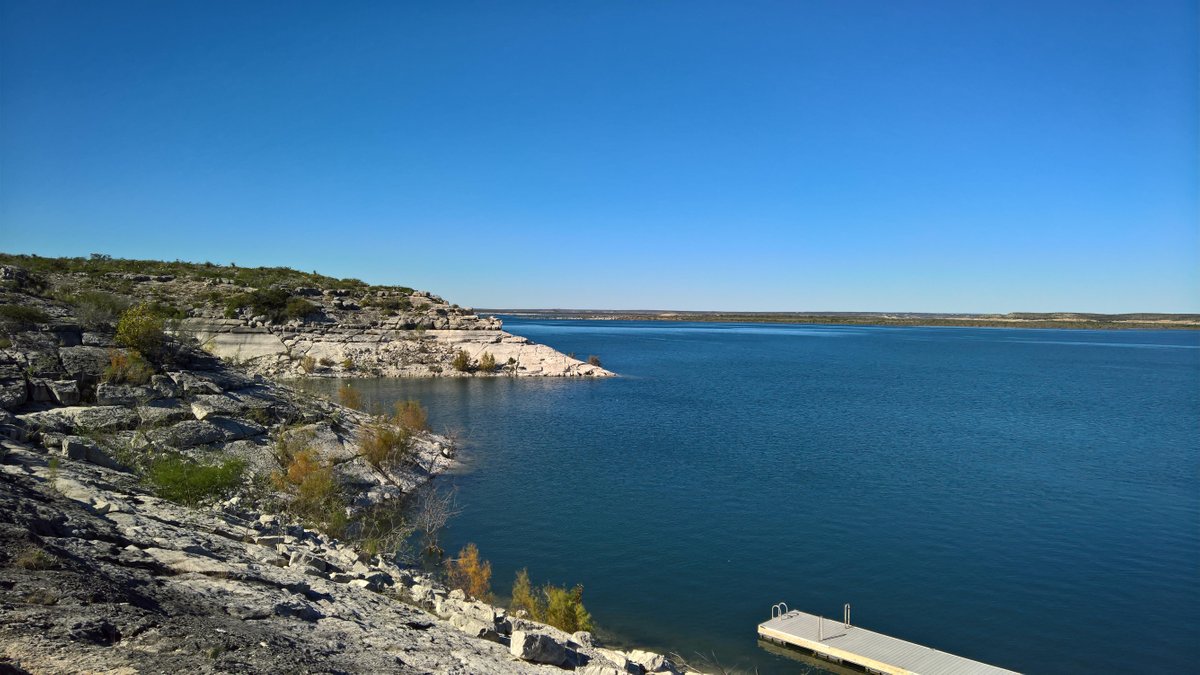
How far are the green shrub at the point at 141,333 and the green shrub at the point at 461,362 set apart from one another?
37.1 metres

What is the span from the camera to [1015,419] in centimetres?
4006

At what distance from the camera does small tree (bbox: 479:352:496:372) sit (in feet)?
192

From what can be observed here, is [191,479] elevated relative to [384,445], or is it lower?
elevated

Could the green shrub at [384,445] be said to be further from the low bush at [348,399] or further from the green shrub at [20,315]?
the green shrub at [20,315]

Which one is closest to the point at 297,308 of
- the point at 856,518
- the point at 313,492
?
the point at 313,492

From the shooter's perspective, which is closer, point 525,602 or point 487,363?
point 525,602

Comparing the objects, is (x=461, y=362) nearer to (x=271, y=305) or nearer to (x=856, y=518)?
(x=271, y=305)

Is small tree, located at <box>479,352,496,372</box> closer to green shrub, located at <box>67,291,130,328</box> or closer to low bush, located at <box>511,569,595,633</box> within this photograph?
green shrub, located at <box>67,291,130,328</box>

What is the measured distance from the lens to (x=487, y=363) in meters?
58.9

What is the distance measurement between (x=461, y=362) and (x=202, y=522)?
46.8m

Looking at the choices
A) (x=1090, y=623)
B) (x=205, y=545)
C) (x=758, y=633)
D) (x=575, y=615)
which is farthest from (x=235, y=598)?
(x=1090, y=623)

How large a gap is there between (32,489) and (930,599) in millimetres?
16828

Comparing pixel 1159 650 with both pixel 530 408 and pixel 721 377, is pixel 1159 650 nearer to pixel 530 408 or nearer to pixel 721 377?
pixel 530 408

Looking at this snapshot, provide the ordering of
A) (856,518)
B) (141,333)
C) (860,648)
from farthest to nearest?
1. (856,518)
2. (141,333)
3. (860,648)
